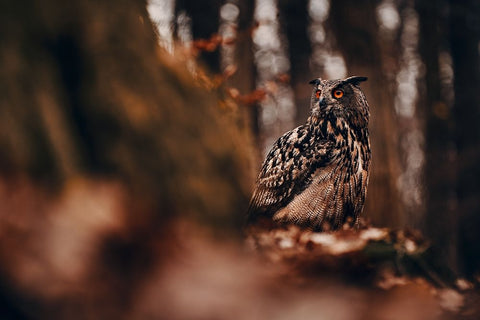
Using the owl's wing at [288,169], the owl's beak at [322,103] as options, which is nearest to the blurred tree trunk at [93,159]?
the owl's wing at [288,169]

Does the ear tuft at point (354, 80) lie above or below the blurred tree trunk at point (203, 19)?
below

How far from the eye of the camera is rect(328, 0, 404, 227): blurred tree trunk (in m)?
5.54

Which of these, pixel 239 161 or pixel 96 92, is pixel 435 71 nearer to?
pixel 239 161

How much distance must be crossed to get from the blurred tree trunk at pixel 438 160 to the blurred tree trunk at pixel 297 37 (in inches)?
101

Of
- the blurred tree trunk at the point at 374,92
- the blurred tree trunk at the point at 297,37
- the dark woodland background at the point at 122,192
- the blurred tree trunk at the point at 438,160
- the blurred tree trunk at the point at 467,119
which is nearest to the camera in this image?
the dark woodland background at the point at 122,192

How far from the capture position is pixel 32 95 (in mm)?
1867

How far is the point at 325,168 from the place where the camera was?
3.12 m

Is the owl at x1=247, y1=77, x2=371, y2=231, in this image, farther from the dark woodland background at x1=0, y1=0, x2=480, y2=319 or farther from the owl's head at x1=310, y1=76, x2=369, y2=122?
the dark woodland background at x1=0, y1=0, x2=480, y2=319

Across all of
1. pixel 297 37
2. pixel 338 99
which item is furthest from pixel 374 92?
pixel 297 37

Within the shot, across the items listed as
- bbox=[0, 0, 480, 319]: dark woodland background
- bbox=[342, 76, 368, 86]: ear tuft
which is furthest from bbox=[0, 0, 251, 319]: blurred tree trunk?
bbox=[342, 76, 368, 86]: ear tuft

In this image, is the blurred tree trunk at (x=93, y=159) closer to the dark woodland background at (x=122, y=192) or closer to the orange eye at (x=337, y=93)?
the dark woodland background at (x=122, y=192)

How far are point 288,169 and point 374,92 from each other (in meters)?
3.06

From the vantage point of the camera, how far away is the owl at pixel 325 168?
122 inches

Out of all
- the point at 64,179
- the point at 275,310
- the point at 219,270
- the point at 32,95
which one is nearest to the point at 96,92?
the point at 32,95
